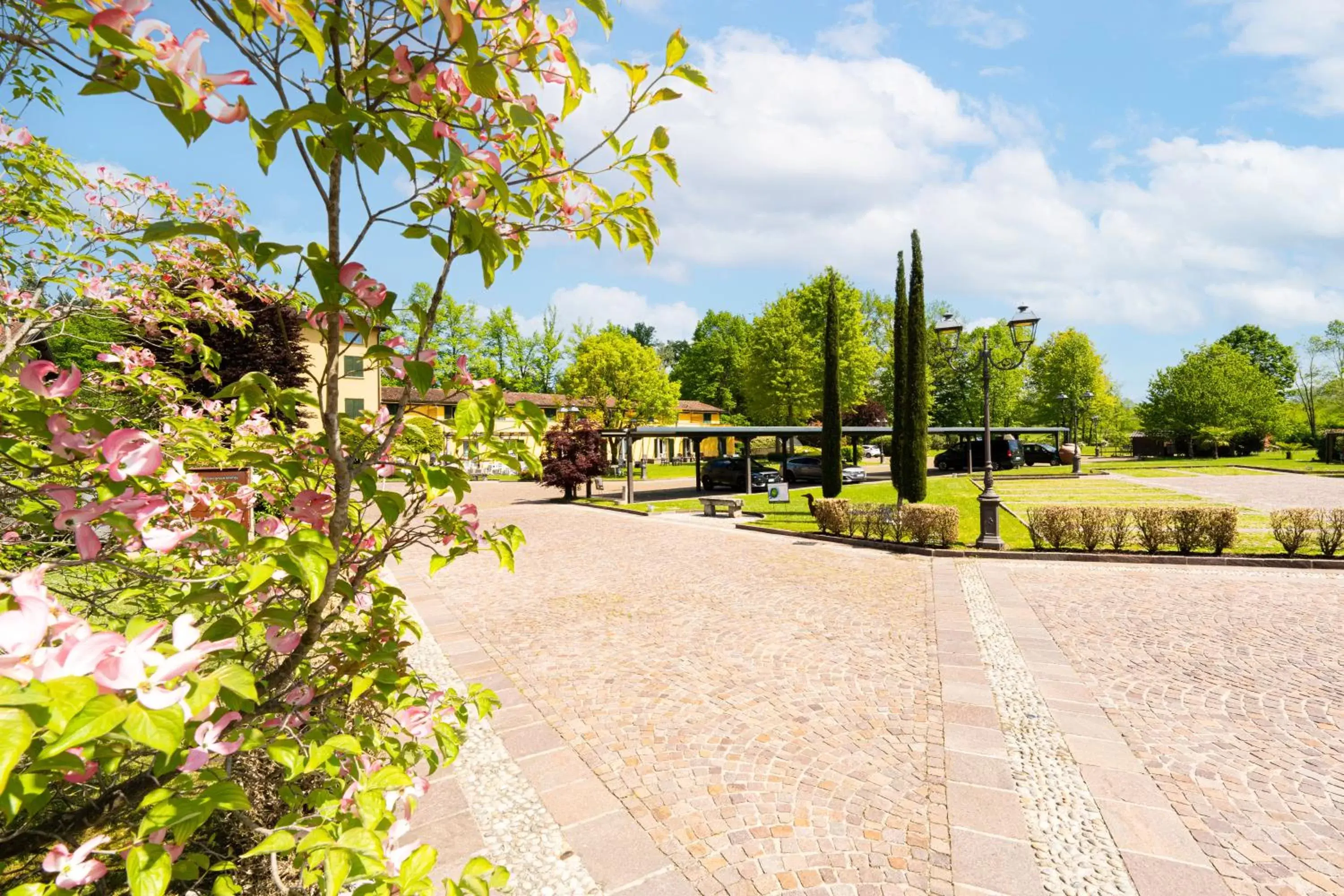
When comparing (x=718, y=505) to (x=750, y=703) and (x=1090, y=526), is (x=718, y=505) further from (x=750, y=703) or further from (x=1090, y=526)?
(x=750, y=703)

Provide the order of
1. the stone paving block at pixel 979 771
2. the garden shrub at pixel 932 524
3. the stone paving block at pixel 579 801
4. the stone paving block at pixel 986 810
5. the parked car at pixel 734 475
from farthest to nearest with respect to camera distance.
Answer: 1. the parked car at pixel 734 475
2. the garden shrub at pixel 932 524
3. the stone paving block at pixel 979 771
4. the stone paving block at pixel 579 801
5. the stone paving block at pixel 986 810

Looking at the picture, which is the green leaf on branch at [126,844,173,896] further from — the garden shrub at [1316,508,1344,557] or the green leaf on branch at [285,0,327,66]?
the garden shrub at [1316,508,1344,557]

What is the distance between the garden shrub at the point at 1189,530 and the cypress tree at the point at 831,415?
Result: 9.04m

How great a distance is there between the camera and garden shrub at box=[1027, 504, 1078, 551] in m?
11.7

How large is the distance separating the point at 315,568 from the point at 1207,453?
60.8 meters

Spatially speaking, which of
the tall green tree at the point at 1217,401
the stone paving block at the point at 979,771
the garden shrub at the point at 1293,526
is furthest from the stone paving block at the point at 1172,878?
the tall green tree at the point at 1217,401

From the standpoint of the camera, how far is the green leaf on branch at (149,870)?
109 centimetres

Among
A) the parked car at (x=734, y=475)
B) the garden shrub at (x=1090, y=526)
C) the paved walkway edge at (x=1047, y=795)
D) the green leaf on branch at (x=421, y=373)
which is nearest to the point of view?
the green leaf on branch at (x=421, y=373)

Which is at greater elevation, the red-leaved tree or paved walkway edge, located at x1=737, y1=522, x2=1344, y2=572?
the red-leaved tree

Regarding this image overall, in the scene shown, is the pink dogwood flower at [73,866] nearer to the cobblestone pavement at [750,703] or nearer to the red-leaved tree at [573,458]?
the cobblestone pavement at [750,703]

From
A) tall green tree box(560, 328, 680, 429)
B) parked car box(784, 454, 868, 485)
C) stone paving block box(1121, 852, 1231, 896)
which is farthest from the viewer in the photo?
tall green tree box(560, 328, 680, 429)

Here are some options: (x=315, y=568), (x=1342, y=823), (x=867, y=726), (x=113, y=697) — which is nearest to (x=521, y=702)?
(x=867, y=726)

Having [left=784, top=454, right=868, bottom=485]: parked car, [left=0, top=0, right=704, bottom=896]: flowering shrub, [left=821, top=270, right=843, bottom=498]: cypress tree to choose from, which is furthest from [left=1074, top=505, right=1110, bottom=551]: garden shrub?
[left=784, top=454, right=868, bottom=485]: parked car

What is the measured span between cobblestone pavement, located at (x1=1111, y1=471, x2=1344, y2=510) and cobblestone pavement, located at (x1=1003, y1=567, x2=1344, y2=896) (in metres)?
11.6
